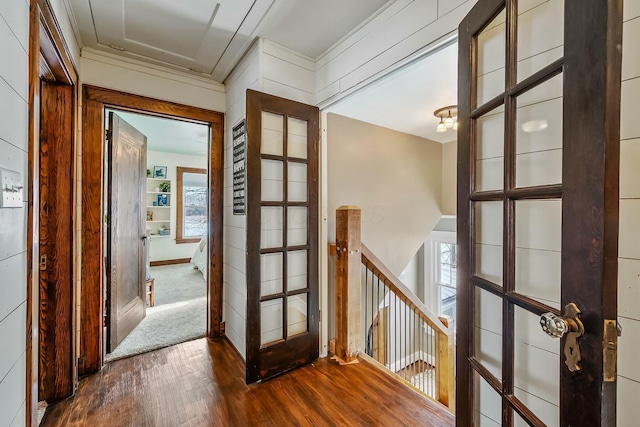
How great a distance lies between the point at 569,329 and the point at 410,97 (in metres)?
2.50

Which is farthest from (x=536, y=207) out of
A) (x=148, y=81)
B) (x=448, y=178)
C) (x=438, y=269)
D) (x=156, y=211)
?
(x=156, y=211)

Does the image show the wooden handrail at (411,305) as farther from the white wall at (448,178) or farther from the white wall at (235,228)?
the white wall at (448,178)

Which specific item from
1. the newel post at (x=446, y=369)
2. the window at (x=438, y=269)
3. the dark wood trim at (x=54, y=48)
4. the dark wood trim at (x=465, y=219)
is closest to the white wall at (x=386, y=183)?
the newel post at (x=446, y=369)

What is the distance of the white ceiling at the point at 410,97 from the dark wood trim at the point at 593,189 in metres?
1.03

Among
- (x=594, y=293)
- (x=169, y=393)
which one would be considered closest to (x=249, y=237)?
(x=169, y=393)

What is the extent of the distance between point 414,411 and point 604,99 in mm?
1862

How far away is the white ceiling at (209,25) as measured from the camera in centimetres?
167

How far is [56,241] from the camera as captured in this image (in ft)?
5.76

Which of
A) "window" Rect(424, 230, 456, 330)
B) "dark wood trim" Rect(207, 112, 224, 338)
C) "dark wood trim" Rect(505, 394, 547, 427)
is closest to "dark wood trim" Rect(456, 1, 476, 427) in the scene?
"dark wood trim" Rect(505, 394, 547, 427)

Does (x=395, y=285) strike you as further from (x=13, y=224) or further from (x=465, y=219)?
(x=13, y=224)

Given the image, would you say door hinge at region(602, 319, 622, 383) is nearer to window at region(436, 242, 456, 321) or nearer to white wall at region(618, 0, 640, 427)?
white wall at region(618, 0, 640, 427)

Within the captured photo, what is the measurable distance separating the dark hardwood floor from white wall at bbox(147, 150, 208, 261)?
4.22 metres

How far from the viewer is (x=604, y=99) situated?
1.97 feet

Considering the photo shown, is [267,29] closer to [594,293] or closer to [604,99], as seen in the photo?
[604,99]
